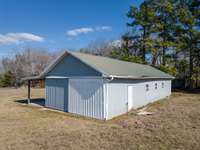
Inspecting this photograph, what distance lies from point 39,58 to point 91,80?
41.4m

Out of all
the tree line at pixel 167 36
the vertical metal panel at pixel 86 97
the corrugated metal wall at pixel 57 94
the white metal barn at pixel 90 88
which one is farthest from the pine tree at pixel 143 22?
the vertical metal panel at pixel 86 97

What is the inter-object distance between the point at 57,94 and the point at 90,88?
354cm

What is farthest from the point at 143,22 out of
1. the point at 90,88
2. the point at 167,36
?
the point at 90,88

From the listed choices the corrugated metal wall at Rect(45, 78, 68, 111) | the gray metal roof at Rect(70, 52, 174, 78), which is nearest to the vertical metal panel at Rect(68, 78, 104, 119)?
the corrugated metal wall at Rect(45, 78, 68, 111)

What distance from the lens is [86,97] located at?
43.7 feet

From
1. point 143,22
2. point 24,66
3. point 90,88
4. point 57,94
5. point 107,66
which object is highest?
point 143,22

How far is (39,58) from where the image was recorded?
5191 cm

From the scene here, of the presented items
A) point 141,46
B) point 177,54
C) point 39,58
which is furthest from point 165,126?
point 39,58

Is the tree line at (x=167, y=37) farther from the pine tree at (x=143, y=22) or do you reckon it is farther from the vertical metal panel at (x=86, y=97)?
the vertical metal panel at (x=86, y=97)

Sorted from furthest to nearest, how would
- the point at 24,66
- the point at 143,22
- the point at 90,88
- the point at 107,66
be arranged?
the point at 24,66 → the point at 143,22 → the point at 107,66 → the point at 90,88

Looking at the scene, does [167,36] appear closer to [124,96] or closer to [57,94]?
[124,96]

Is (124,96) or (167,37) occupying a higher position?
(167,37)

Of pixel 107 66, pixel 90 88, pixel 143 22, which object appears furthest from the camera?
pixel 143 22

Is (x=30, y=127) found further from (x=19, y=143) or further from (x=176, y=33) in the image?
(x=176, y=33)
